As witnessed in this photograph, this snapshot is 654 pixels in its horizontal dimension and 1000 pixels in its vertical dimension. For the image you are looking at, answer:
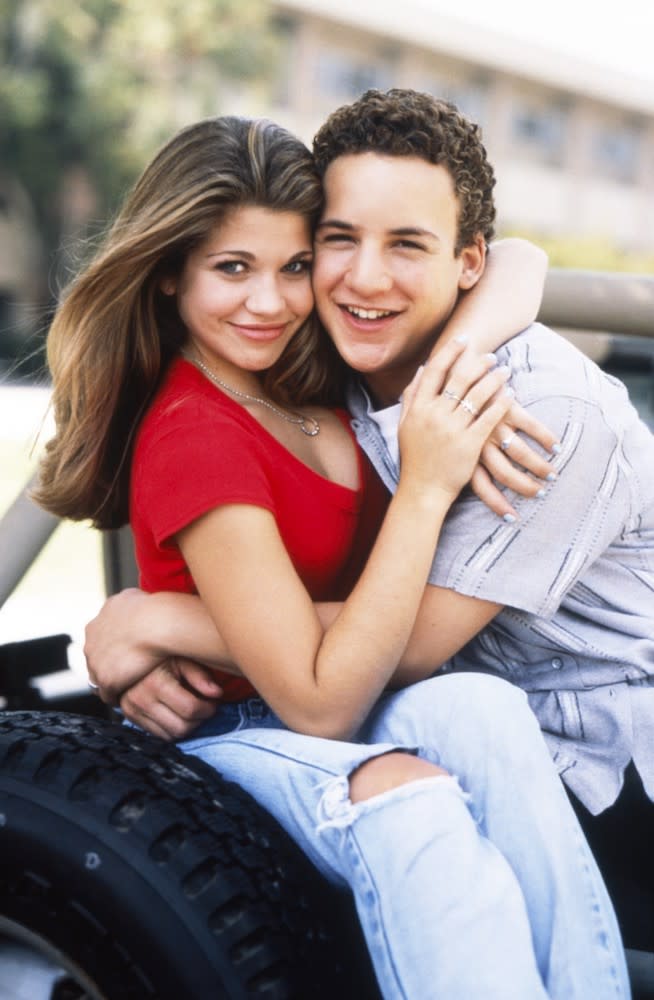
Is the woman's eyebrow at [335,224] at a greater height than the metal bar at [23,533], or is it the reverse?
the woman's eyebrow at [335,224]

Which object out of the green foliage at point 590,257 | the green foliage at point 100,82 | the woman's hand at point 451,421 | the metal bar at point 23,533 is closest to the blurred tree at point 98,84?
the green foliage at point 100,82

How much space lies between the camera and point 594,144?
31.4 m

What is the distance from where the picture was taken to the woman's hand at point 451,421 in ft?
6.05

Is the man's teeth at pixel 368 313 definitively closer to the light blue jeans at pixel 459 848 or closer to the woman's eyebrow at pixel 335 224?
the woman's eyebrow at pixel 335 224

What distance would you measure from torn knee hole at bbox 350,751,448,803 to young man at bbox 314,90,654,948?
0.25 metres

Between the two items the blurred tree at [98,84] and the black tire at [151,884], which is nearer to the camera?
the black tire at [151,884]

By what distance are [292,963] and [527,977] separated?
0.29 meters

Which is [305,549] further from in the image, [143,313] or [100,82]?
[100,82]

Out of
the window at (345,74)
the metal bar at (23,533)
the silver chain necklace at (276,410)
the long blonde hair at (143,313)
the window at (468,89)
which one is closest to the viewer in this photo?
the long blonde hair at (143,313)

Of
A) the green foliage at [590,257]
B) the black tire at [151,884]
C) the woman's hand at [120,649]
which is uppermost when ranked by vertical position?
the green foliage at [590,257]

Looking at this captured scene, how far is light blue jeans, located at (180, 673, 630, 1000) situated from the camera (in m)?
1.50

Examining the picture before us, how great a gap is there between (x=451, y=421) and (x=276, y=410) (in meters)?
0.42

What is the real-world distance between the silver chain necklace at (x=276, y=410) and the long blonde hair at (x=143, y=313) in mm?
36

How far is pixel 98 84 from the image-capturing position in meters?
21.6
